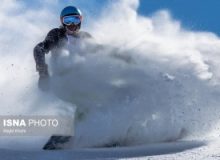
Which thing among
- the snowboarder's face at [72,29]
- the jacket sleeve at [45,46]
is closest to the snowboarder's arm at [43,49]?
the jacket sleeve at [45,46]

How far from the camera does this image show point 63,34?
908 centimetres

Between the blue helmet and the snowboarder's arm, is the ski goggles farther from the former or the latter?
the snowboarder's arm

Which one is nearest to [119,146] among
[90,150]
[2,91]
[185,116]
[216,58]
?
[90,150]

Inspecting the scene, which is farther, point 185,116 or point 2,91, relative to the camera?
point 2,91

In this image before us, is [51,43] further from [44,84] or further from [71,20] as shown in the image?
[44,84]

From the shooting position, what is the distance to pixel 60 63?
29.4 feet

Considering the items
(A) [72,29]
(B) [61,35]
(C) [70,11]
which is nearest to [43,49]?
(B) [61,35]

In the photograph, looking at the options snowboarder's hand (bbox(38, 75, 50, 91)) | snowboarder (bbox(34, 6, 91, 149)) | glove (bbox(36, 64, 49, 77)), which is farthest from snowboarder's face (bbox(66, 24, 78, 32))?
snowboarder's hand (bbox(38, 75, 50, 91))

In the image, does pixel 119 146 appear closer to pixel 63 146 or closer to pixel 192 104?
pixel 63 146

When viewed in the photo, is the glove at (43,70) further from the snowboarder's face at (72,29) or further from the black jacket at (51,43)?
the snowboarder's face at (72,29)

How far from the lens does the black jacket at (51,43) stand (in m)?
8.71

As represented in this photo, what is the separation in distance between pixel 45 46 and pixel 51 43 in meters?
0.11

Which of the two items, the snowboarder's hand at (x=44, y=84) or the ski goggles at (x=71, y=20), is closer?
the snowboarder's hand at (x=44, y=84)

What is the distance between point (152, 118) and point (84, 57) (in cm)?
153
